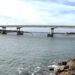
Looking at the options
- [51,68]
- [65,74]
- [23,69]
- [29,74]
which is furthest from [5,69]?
[65,74]

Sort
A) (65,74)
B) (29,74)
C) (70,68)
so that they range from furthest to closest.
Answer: (29,74) < (70,68) < (65,74)

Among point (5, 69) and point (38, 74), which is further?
point (5, 69)

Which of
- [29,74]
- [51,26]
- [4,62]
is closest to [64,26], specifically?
[51,26]

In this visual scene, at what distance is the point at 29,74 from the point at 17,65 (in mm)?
6998

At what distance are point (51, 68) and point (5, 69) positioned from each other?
23.0 feet

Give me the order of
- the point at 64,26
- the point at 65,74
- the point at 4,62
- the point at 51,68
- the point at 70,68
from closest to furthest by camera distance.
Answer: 1. the point at 65,74
2. the point at 70,68
3. the point at 51,68
4. the point at 4,62
5. the point at 64,26

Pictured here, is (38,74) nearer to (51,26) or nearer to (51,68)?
(51,68)

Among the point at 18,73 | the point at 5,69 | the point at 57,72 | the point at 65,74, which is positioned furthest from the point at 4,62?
the point at 65,74

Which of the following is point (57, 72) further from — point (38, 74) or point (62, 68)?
point (38, 74)

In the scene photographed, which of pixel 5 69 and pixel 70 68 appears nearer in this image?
pixel 70 68

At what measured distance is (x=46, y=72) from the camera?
29609mm

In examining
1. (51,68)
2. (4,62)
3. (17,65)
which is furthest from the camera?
(4,62)

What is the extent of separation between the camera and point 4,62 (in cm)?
3809

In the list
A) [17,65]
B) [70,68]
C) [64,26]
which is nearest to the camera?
[70,68]
